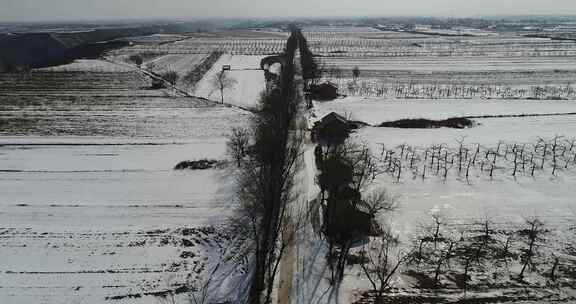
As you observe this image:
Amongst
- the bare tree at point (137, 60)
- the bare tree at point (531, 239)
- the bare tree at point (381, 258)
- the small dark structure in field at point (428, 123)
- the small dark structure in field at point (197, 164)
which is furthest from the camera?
the bare tree at point (137, 60)

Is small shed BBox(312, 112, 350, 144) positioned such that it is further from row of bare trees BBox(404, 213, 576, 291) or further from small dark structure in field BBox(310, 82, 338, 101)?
small dark structure in field BBox(310, 82, 338, 101)

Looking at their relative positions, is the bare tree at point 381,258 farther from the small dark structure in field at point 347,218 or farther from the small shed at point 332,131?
the small shed at point 332,131

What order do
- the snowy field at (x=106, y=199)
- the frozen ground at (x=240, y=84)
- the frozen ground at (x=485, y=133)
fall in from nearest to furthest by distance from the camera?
the snowy field at (x=106, y=199) → the frozen ground at (x=485, y=133) → the frozen ground at (x=240, y=84)

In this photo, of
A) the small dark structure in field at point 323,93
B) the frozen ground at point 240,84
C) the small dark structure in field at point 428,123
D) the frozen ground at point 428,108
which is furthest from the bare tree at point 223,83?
the small dark structure in field at point 428,123

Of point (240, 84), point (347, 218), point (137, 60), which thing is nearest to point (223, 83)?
point (240, 84)

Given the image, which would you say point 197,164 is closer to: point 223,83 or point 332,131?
point 332,131

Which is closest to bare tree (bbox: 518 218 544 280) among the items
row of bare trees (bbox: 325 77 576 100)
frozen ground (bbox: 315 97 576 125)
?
frozen ground (bbox: 315 97 576 125)

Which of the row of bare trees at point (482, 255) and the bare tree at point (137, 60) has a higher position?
the bare tree at point (137, 60)
